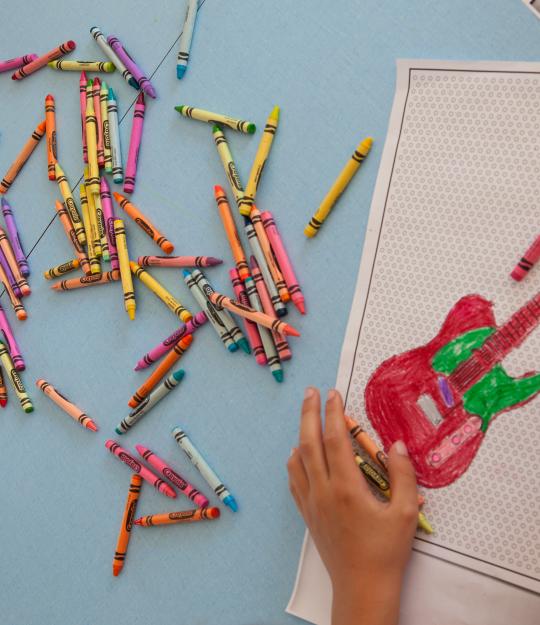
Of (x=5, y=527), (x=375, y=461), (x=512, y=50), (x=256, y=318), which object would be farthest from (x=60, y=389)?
(x=512, y=50)

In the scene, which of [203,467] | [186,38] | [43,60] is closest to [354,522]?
[203,467]

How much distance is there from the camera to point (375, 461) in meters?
0.67

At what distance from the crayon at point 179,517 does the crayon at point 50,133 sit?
0.48 meters

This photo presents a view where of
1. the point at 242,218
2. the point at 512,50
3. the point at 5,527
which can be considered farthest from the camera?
the point at 5,527

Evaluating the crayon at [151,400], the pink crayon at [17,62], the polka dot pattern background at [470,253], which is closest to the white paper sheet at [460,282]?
the polka dot pattern background at [470,253]

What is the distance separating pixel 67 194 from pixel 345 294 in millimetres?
428

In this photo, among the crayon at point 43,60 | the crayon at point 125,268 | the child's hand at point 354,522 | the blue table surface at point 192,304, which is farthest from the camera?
the crayon at point 43,60

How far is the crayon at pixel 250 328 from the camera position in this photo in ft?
2.44

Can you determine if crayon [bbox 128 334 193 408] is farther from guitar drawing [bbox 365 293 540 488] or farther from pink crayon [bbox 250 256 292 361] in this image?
guitar drawing [bbox 365 293 540 488]

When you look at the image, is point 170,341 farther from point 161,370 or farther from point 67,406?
point 67,406

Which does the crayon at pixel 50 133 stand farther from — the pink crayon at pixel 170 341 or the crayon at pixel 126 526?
the crayon at pixel 126 526

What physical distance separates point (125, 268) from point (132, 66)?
10.7 inches

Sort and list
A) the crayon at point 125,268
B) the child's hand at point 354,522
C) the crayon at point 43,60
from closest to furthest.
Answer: the child's hand at point 354,522 → the crayon at point 125,268 → the crayon at point 43,60

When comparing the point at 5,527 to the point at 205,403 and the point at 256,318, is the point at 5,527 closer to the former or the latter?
the point at 205,403
